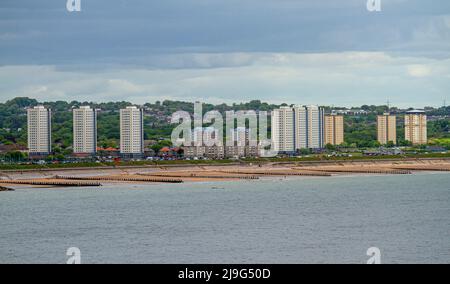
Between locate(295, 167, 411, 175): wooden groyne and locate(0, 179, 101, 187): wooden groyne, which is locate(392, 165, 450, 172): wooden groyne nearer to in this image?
locate(295, 167, 411, 175): wooden groyne

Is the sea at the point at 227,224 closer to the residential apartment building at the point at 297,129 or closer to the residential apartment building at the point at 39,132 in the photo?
the residential apartment building at the point at 39,132

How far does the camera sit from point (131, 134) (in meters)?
152

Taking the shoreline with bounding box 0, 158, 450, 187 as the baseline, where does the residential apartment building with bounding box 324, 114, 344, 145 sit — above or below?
above

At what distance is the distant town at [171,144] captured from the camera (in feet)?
476

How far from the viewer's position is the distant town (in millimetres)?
145000

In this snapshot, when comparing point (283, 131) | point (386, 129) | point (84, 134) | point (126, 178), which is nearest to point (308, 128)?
point (283, 131)

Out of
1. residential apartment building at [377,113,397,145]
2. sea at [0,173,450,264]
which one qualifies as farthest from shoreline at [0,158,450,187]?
residential apartment building at [377,113,397,145]

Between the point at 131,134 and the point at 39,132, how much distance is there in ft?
46.6

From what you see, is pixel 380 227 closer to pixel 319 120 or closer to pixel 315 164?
pixel 315 164

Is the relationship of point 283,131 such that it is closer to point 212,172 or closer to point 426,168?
point 426,168

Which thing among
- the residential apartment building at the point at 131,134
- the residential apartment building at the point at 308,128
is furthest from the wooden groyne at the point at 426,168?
the residential apartment building at the point at 308,128

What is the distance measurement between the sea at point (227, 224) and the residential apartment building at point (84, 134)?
61.1 m
